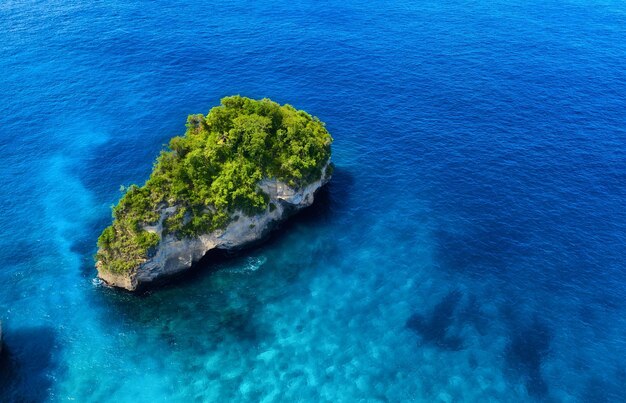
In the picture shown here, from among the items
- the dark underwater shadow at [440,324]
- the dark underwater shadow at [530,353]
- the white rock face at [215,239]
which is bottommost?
the dark underwater shadow at [530,353]

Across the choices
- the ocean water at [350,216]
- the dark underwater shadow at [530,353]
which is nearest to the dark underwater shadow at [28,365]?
the ocean water at [350,216]

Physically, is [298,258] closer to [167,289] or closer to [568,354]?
[167,289]

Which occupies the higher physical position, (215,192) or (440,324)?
(215,192)

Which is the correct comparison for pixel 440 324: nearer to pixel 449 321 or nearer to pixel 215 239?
pixel 449 321

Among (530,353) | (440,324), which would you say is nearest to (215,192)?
(440,324)

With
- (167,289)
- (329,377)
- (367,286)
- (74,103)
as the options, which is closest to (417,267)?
(367,286)

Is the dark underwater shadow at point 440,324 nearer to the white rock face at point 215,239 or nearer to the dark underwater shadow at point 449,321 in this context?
the dark underwater shadow at point 449,321
